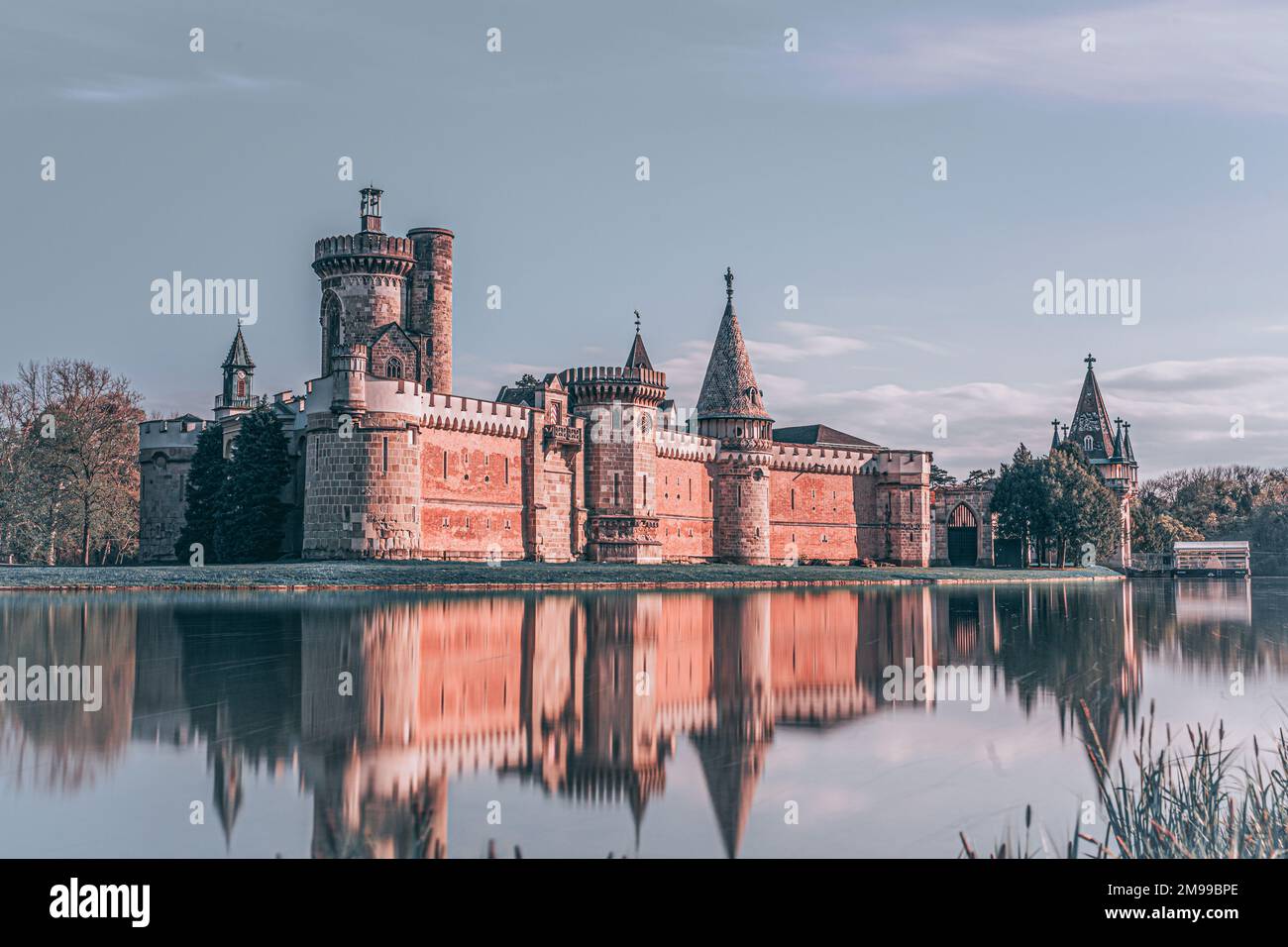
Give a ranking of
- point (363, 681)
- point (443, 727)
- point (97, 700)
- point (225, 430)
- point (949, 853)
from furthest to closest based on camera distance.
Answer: point (225, 430), point (363, 681), point (97, 700), point (443, 727), point (949, 853)

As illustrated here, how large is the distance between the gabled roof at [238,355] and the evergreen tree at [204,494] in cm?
556

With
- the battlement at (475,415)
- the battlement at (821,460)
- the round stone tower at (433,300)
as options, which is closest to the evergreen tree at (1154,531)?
the battlement at (821,460)

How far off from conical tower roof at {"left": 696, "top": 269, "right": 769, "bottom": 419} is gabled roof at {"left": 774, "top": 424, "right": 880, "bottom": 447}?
32.0 ft

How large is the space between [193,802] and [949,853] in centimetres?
489

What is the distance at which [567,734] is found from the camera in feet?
35.9

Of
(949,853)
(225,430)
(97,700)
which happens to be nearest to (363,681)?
(97,700)

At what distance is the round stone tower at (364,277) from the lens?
52969mm

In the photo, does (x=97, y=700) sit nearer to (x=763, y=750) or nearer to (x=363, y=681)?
(x=363, y=681)

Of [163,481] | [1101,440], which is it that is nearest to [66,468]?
[163,481]

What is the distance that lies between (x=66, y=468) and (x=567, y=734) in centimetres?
4781

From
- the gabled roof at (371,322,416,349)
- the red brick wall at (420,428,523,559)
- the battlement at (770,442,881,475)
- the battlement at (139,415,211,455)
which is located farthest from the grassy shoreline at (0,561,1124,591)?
the battlement at (770,442,881,475)

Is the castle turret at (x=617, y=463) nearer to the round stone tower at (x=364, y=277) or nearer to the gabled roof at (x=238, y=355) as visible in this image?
the round stone tower at (x=364, y=277)

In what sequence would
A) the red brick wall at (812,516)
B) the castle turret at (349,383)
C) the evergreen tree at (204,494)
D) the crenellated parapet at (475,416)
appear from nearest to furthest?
the castle turret at (349,383)
the crenellated parapet at (475,416)
the evergreen tree at (204,494)
the red brick wall at (812,516)
